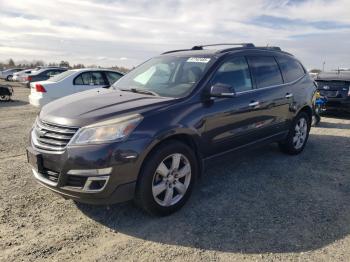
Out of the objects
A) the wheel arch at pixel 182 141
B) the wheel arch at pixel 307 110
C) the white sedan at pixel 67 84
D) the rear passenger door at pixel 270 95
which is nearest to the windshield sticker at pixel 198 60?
the rear passenger door at pixel 270 95

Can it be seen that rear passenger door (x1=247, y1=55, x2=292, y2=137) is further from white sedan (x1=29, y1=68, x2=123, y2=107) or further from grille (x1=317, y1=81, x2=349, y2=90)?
white sedan (x1=29, y1=68, x2=123, y2=107)

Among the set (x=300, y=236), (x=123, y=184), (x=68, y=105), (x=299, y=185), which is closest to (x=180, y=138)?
(x=123, y=184)

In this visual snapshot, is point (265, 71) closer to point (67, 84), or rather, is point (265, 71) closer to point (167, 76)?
point (167, 76)

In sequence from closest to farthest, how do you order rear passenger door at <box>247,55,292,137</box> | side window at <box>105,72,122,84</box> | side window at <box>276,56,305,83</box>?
rear passenger door at <box>247,55,292,137</box> < side window at <box>276,56,305,83</box> < side window at <box>105,72,122,84</box>

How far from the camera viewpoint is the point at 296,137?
6.27m

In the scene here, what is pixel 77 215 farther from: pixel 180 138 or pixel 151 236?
pixel 180 138

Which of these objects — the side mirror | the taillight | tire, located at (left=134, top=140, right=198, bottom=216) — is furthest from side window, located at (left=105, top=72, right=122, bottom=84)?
tire, located at (left=134, top=140, right=198, bottom=216)

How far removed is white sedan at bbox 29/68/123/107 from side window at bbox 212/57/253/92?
6.33m

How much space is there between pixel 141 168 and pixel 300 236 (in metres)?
1.73

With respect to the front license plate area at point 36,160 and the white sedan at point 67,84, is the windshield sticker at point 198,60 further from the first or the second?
the white sedan at point 67,84

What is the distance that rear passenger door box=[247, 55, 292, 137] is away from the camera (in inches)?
201

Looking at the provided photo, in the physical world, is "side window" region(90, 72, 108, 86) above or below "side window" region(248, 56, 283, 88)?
below

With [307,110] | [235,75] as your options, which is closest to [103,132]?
[235,75]

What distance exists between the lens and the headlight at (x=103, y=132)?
10.9ft
